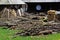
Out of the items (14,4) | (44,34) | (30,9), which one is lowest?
(30,9)

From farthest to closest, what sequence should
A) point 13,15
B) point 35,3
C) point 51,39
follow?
point 35,3
point 13,15
point 51,39

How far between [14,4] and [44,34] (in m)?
15.3

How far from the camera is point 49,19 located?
22109 millimetres

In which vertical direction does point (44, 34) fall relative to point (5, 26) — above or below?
above

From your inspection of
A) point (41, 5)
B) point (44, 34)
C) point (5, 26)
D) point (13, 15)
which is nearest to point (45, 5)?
point (41, 5)

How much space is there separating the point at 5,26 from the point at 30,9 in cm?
1863

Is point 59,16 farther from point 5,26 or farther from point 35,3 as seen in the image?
point 35,3

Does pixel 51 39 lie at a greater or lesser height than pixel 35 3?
greater

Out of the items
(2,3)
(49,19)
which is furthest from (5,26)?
(2,3)

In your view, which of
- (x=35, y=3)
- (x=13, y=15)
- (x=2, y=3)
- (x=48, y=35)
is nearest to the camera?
(x=48, y=35)

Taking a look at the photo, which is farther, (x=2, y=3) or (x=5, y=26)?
(x=2, y=3)

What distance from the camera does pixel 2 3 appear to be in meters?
28.7

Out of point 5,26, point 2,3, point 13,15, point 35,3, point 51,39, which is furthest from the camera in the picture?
point 35,3

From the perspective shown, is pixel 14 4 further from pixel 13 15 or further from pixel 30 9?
pixel 30 9
